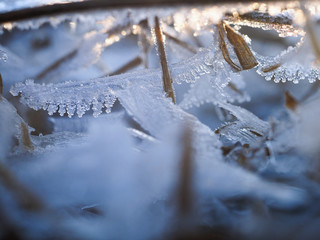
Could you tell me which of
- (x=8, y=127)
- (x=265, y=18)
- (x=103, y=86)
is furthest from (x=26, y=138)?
(x=265, y=18)

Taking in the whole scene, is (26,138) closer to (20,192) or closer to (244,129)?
(20,192)

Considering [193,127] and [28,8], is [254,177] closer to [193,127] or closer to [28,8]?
[193,127]

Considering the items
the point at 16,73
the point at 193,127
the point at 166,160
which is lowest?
the point at 166,160

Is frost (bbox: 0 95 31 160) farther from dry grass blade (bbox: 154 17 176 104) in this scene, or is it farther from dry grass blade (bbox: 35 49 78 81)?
dry grass blade (bbox: 35 49 78 81)

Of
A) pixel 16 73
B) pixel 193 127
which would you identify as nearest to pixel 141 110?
pixel 193 127

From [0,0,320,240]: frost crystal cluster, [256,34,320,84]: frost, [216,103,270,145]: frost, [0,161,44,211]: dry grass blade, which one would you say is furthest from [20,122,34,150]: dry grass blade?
[256,34,320,84]: frost

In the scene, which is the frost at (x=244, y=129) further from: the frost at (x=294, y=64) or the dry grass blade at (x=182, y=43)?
the dry grass blade at (x=182, y=43)
